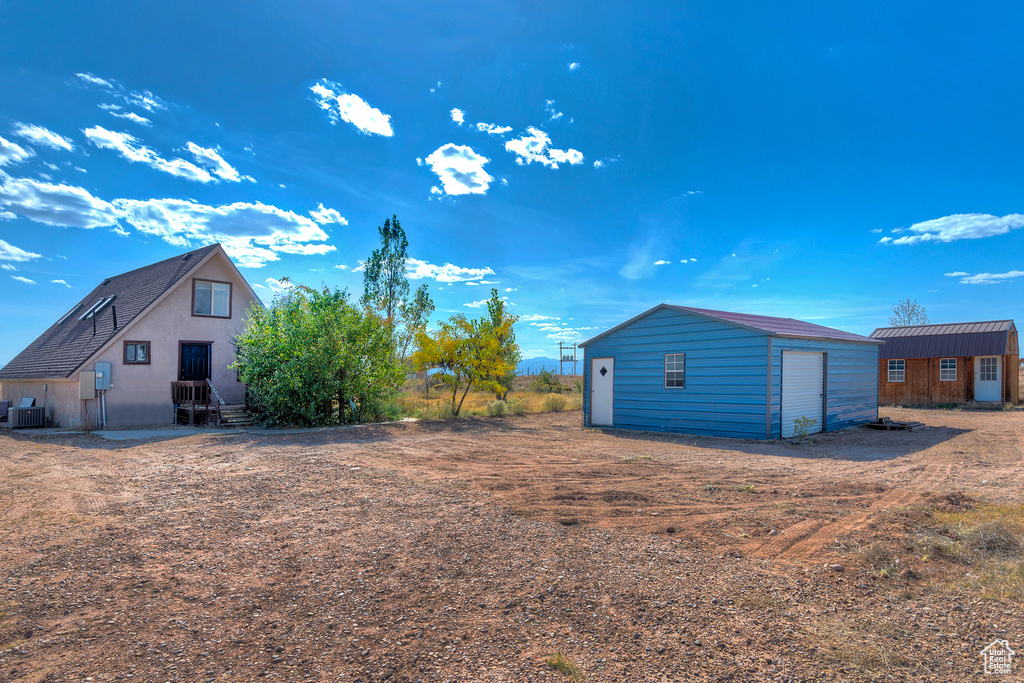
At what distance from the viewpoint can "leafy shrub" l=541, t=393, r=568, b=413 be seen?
73.6ft

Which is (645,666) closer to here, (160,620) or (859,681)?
(859,681)

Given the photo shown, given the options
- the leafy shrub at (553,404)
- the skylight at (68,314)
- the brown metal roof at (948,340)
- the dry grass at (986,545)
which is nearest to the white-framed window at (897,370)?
the brown metal roof at (948,340)

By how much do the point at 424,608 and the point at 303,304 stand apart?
1487 centimetres

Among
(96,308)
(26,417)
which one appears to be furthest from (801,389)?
(96,308)

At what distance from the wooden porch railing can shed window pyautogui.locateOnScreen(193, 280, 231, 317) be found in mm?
2696

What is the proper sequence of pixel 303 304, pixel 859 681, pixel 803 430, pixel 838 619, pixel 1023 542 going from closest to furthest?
pixel 859 681 < pixel 838 619 < pixel 1023 542 < pixel 803 430 < pixel 303 304

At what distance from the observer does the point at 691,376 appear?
14.2 metres

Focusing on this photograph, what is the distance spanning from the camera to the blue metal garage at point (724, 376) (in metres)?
13.1

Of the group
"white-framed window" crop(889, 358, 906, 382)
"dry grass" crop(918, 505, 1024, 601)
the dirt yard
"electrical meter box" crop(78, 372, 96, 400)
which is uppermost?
"white-framed window" crop(889, 358, 906, 382)

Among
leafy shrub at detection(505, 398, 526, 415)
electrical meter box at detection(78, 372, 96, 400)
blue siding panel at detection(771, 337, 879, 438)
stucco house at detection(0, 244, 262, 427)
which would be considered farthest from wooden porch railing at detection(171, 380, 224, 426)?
blue siding panel at detection(771, 337, 879, 438)

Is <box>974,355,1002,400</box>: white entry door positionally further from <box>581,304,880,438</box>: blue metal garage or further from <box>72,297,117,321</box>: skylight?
<box>72,297,117,321</box>: skylight

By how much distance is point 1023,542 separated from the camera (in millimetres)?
4914

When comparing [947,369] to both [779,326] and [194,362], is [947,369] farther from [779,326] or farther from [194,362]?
[194,362]

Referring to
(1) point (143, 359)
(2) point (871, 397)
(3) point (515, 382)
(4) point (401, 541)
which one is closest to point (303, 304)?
(1) point (143, 359)
